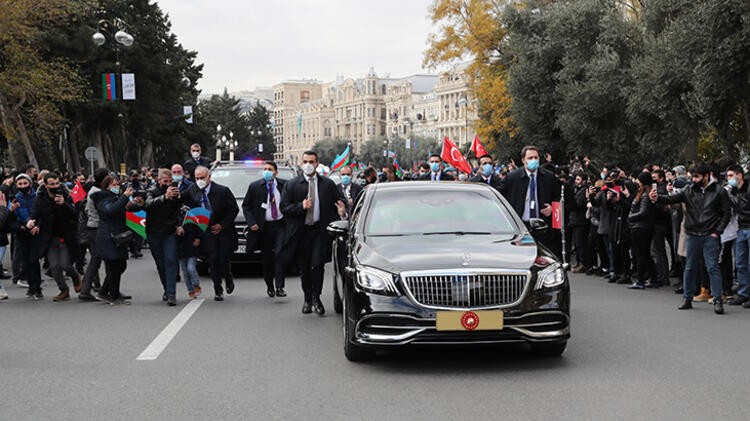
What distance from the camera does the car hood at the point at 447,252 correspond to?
26.7ft

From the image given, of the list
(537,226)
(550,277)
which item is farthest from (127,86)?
(550,277)

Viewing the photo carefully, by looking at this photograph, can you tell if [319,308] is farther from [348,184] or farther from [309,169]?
[348,184]

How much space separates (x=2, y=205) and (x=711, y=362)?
9590 mm

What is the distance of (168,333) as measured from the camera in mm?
10391

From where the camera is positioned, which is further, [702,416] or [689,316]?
[689,316]

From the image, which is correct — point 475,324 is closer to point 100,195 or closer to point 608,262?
point 100,195

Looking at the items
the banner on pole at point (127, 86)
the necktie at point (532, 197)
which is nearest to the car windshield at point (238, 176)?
the necktie at point (532, 197)

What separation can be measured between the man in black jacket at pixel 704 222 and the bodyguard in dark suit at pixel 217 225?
5.77 m

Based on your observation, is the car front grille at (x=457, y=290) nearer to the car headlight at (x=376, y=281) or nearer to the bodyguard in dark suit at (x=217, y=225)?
the car headlight at (x=376, y=281)

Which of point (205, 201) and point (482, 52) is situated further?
point (482, 52)

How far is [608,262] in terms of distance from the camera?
17594 mm

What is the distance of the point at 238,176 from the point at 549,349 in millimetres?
10831

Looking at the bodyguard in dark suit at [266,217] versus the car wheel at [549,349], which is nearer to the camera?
the car wheel at [549,349]

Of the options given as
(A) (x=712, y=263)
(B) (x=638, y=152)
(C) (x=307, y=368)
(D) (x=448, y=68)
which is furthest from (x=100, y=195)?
(D) (x=448, y=68)
